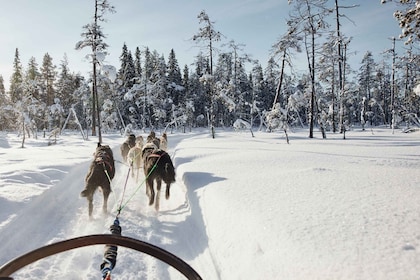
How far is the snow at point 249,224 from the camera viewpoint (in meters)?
3.00

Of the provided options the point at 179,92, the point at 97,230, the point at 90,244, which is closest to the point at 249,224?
the point at 90,244

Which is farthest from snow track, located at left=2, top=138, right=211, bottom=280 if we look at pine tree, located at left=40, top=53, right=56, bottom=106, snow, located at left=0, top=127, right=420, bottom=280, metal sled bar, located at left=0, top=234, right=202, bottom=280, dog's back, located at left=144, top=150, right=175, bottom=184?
pine tree, located at left=40, top=53, right=56, bottom=106

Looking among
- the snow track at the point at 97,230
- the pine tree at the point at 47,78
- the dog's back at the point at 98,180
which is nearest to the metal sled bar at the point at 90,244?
the snow track at the point at 97,230

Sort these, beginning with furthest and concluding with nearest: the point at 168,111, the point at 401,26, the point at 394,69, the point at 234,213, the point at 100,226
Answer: the point at 168,111 → the point at 394,69 → the point at 401,26 → the point at 100,226 → the point at 234,213

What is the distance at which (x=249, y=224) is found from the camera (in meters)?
4.18

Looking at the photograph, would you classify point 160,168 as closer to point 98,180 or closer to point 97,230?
point 98,180

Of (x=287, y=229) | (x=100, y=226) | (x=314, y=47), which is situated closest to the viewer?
(x=287, y=229)

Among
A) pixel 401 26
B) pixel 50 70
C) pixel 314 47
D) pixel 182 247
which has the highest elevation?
pixel 50 70

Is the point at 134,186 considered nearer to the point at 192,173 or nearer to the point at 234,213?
the point at 192,173

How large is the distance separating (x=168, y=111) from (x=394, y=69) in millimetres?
35991

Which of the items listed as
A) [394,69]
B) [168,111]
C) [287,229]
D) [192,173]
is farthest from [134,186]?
[168,111]

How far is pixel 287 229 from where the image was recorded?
145 inches

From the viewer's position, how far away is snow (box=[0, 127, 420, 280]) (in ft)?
9.86

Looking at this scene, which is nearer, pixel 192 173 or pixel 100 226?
pixel 100 226
